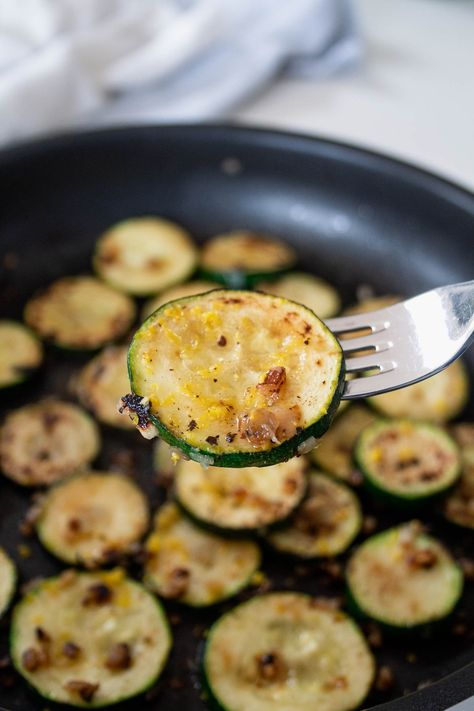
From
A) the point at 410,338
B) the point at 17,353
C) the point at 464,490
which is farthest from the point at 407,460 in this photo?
the point at 17,353

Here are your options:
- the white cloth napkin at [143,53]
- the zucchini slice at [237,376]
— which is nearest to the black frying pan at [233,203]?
the white cloth napkin at [143,53]

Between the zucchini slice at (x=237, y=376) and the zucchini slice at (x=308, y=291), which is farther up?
the zucchini slice at (x=308, y=291)

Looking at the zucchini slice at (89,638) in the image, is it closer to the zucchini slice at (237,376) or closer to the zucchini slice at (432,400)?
the zucchini slice at (237,376)

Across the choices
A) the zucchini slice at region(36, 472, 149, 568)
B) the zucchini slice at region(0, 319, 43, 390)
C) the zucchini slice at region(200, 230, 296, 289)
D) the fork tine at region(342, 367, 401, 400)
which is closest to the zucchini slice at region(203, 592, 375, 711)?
the zucchini slice at region(36, 472, 149, 568)

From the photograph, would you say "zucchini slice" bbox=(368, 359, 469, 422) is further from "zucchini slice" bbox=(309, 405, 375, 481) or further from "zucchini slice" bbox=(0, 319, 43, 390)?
"zucchini slice" bbox=(0, 319, 43, 390)

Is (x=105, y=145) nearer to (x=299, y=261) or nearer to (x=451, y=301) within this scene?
(x=299, y=261)

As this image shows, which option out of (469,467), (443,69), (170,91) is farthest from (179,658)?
(443,69)
